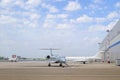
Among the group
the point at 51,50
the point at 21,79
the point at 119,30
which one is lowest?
the point at 21,79

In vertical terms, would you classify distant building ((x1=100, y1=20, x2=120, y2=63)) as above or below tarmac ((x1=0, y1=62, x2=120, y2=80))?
above

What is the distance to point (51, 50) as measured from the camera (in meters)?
84.8

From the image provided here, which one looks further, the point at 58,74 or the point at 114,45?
the point at 114,45

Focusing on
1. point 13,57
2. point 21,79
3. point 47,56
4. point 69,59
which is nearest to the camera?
point 21,79

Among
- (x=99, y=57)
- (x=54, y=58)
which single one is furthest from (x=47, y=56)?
(x=99, y=57)

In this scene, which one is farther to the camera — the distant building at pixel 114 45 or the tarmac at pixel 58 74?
the distant building at pixel 114 45

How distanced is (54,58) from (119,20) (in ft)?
75.2

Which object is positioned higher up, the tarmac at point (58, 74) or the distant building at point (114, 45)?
the distant building at point (114, 45)

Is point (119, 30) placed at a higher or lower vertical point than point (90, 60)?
higher

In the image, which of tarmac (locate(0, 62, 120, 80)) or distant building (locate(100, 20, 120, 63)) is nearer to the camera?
tarmac (locate(0, 62, 120, 80))

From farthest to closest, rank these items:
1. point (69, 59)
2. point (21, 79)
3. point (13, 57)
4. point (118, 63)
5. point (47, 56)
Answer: point (13, 57)
point (69, 59)
point (47, 56)
point (118, 63)
point (21, 79)

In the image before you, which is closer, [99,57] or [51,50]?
[51,50]

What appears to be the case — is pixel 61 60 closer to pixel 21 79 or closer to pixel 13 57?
pixel 21 79

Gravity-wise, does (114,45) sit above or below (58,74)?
above
